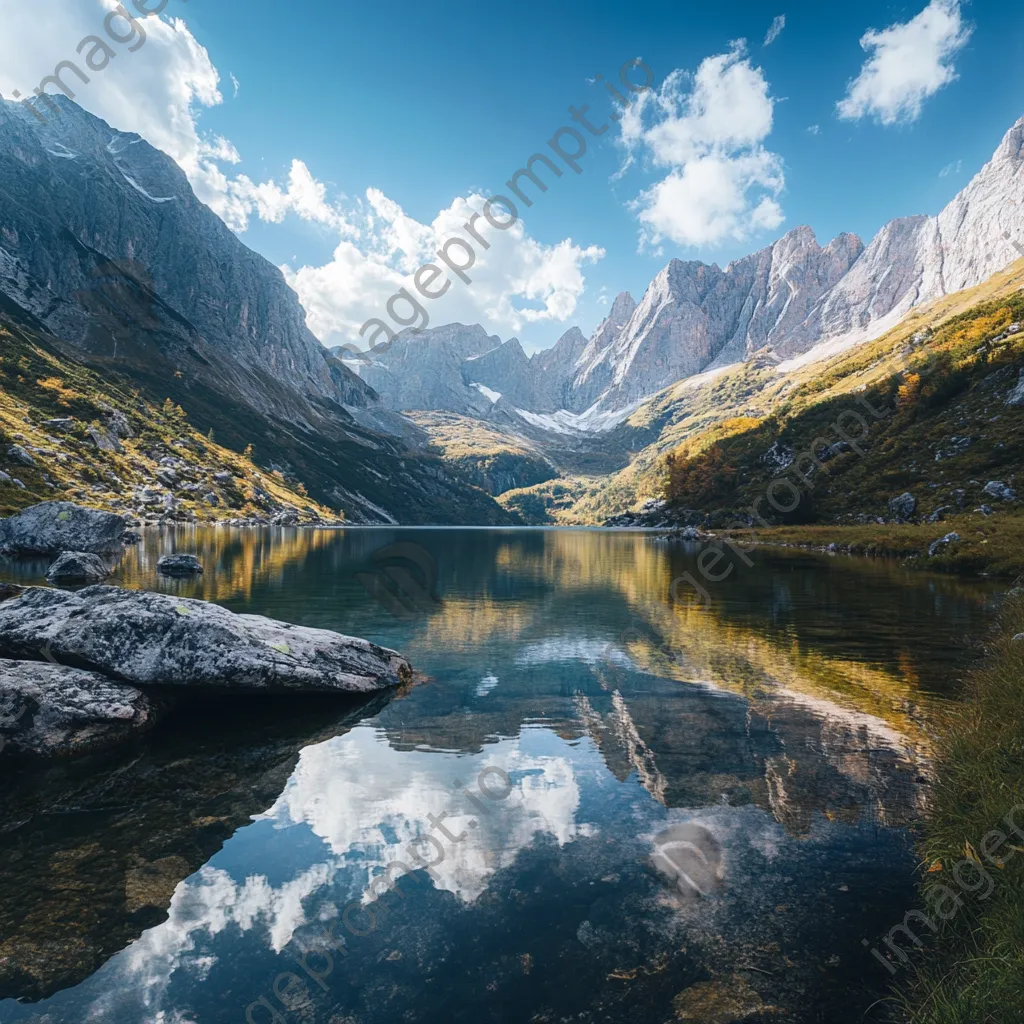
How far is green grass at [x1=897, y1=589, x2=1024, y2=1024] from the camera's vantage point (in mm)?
5309

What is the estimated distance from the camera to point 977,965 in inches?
229

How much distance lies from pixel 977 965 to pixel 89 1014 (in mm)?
9305

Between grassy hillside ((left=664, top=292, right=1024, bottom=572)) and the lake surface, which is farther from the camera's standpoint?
grassy hillside ((left=664, top=292, right=1024, bottom=572))

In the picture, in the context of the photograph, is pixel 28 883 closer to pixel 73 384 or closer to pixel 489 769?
pixel 489 769

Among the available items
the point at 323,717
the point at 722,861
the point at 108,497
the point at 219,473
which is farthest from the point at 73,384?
the point at 722,861

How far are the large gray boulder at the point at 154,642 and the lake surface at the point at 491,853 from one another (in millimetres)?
1288

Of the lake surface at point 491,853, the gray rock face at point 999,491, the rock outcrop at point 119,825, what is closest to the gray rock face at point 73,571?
the lake surface at point 491,853

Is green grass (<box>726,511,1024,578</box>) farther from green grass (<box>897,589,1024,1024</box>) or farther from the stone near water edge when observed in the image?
the stone near water edge

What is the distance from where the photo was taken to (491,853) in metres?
9.47

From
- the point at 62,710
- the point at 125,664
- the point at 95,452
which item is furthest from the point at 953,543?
the point at 95,452

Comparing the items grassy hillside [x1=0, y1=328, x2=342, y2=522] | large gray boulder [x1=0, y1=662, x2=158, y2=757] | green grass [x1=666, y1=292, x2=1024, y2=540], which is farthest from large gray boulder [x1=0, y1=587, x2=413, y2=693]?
grassy hillside [x1=0, y1=328, x2=342, y2=522]

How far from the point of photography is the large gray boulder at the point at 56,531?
2231 inches

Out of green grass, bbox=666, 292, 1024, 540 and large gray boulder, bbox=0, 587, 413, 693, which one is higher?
green grass, bbox=666, 292, 1024, 540

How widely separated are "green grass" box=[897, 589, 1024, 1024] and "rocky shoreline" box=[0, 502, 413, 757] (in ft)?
48.0
